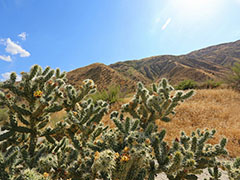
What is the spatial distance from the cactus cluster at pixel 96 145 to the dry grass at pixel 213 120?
9.22ft

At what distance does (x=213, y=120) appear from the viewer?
17.5 ft

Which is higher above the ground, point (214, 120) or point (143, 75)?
point (143, 75)

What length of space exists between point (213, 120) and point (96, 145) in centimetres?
538

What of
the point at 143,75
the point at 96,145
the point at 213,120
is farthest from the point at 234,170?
the point at 143,75

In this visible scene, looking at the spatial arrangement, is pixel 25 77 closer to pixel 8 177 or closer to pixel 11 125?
pixel 11 125

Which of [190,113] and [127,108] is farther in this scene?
[190,113]

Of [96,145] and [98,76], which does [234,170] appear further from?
[98,76]

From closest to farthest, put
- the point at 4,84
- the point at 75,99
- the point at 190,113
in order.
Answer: the point at 4,84 → the point at 75,99 → the point at 190,113

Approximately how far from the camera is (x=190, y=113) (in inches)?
243

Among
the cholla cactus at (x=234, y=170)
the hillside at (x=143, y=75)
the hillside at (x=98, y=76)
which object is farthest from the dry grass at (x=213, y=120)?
the hillside at (x=98, y=76)

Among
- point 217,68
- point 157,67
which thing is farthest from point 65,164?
point 157,67

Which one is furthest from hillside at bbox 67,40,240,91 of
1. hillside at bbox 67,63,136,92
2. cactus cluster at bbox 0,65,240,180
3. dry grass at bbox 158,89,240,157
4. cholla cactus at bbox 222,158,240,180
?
cholla cactus at bbox 222,158,240,180

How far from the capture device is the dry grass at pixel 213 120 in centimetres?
428

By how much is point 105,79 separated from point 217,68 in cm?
6266
